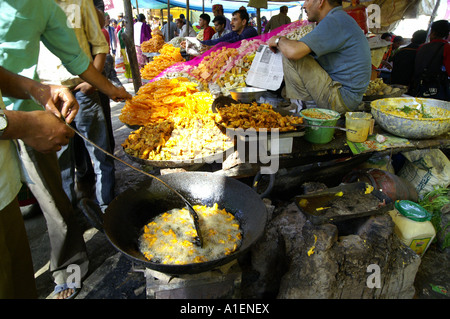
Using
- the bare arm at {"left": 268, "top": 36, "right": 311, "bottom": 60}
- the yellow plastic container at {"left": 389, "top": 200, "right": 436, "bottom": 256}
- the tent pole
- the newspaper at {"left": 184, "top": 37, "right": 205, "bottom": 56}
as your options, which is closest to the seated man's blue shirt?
the bare arm at {"left": 268, "top": 36, "right": 311, "bottom": 60}

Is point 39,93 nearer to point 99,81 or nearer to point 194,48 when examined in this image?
point 99,81

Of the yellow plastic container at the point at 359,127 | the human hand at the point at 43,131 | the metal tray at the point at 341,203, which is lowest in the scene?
the metal tray at the point at 341,203

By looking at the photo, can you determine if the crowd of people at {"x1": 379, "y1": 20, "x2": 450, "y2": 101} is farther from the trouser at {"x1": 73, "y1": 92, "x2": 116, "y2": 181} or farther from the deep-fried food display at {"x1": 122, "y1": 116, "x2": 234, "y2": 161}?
the trouser at {"x1": 73, "y1": 92, "x2": 116, "y2": 181}

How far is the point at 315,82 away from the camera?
11.5 feet

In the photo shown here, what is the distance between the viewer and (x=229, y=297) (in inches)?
69.2

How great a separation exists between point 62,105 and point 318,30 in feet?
9.69

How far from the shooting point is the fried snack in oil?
2.70m

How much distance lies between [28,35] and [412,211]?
3.69 meters

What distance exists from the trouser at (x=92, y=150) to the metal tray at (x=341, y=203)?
2.31 metres

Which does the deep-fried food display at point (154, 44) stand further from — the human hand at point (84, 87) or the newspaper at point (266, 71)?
the human hand at point (84, 87)

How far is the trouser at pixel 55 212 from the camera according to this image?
2027 millimetres

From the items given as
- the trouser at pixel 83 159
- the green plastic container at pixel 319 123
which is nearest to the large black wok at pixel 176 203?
the green plastic container at pixel 319 123
